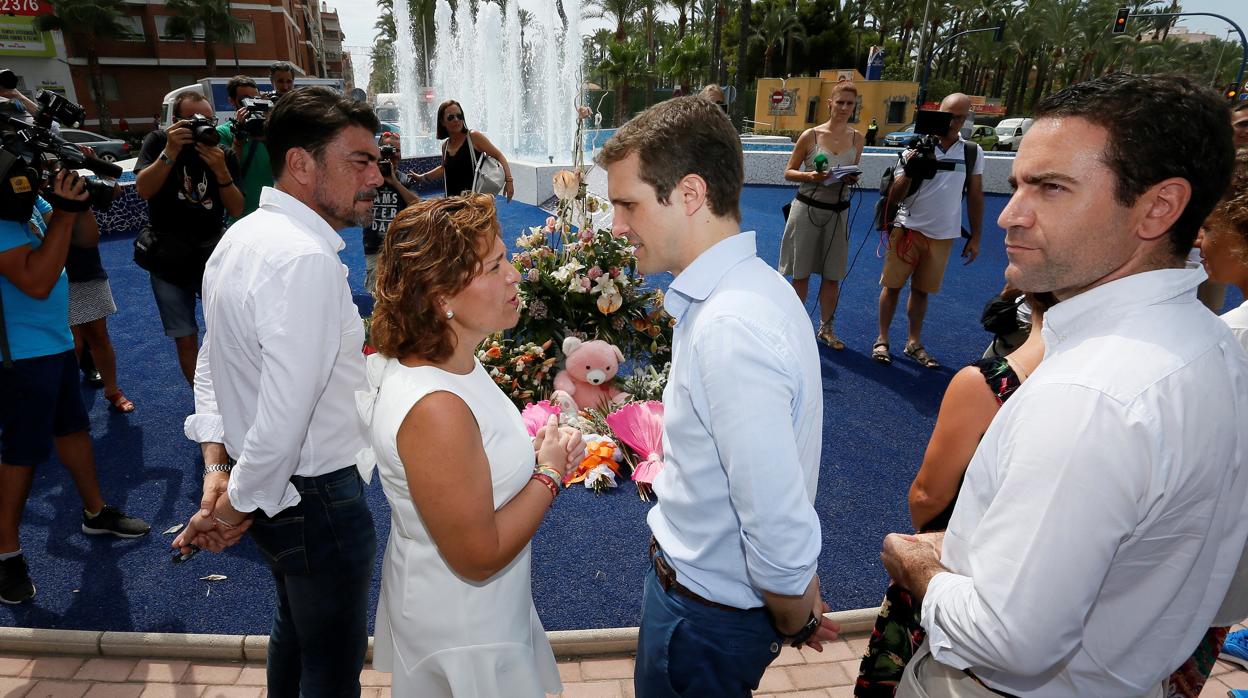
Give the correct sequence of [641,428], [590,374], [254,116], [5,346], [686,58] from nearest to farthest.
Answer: [5,346]
[254,116]
[641,428]
[590,374]
[686,58]

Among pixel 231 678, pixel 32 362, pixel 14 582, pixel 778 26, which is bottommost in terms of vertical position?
pixel 231 678

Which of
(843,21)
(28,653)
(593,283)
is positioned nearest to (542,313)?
(593,283)

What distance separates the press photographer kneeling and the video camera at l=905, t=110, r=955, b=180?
5.27 metres

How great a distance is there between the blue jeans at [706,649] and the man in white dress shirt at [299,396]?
1.00m

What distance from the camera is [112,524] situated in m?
3.44

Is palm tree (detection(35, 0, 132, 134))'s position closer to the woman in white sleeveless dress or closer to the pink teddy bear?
the pink teddy bear

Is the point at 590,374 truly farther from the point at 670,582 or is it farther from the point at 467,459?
the point at 467,459

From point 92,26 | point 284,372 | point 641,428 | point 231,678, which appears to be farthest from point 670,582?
point 92,26

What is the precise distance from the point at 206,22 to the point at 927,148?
42.0 meters

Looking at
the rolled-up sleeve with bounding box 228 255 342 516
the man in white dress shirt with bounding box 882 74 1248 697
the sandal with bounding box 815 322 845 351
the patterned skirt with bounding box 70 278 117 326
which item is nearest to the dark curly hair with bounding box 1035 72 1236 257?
the man in white dress shirt with bounding box 882 74 1248 697

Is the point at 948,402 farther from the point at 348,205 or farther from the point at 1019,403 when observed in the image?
the point at 348,205

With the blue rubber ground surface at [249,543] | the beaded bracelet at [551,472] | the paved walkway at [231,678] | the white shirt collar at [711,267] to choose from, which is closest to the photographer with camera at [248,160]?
the blue rubber ground surface at [249,543]

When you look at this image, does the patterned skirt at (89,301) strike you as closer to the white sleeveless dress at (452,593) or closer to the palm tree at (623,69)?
the white sleeveless dress at (452,593)

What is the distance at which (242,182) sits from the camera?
434cm
